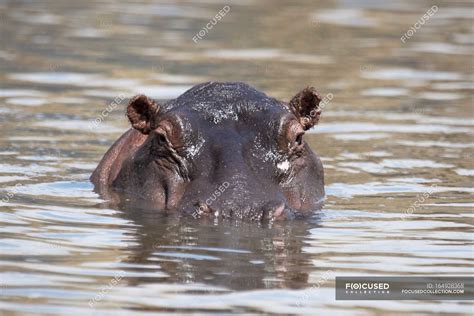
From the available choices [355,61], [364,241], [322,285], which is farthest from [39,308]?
[355,61]

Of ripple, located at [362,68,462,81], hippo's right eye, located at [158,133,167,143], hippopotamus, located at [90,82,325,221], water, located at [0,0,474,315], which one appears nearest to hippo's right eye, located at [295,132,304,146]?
hippopotamus, located at [90,82,325,221]

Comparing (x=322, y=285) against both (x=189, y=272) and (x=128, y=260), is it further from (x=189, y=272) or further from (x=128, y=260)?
(x=128, y=260)

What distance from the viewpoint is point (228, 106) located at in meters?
11.4

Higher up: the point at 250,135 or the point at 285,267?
the point at 250,135

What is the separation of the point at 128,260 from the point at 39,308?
1569 mm

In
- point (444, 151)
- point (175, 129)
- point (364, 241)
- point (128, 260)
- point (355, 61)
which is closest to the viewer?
point (128, 260)

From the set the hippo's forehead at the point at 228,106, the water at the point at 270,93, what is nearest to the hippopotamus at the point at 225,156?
the hippo's forehead at the point at 228,106

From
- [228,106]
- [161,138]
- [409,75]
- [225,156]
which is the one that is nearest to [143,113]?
[161,138]

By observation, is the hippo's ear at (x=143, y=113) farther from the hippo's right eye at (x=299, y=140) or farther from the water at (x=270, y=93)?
the hippo's right eye at (x=299, y=140)

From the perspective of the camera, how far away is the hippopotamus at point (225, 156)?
10.6 m

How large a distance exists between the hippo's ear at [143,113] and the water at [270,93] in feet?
2.66

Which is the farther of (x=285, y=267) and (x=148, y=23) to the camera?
(x=148, y=23)

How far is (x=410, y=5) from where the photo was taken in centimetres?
3362

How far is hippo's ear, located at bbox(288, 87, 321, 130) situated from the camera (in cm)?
1177
